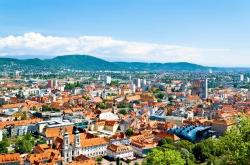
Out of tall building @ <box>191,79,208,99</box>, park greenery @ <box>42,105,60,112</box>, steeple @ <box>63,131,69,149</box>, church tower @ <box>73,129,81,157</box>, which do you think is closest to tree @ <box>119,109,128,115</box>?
park greenery @ <box>42,105,60,112</box>

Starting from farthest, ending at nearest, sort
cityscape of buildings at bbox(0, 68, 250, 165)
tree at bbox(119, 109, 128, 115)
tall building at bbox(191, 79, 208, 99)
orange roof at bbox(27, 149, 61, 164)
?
1. tall building at bbox(191, 79, 208, 99)
2. tree at bbox(119, 109, 128, 115)
3. cityscape of buildings at bbox(0, 68, 250, 165)
4. orange roof at bbox(27, 149, 61, 164)

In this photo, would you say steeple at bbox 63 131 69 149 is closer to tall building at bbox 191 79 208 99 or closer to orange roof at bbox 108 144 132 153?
orange roof at bbox 108 144 132 153

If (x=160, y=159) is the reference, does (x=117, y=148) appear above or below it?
below

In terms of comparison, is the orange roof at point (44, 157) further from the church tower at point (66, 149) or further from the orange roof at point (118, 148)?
the orange roof at point (118, 148)

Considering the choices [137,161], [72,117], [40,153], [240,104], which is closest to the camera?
[40,153]

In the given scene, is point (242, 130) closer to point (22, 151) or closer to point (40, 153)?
point (40, 153)

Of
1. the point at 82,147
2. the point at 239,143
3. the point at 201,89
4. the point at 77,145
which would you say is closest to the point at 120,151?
the point at 82,147

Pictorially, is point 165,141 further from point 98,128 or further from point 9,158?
point 9,158

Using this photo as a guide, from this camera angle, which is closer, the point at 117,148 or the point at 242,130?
the point at 242,130

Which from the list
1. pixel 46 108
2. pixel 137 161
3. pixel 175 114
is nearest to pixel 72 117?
pixel 46 108
